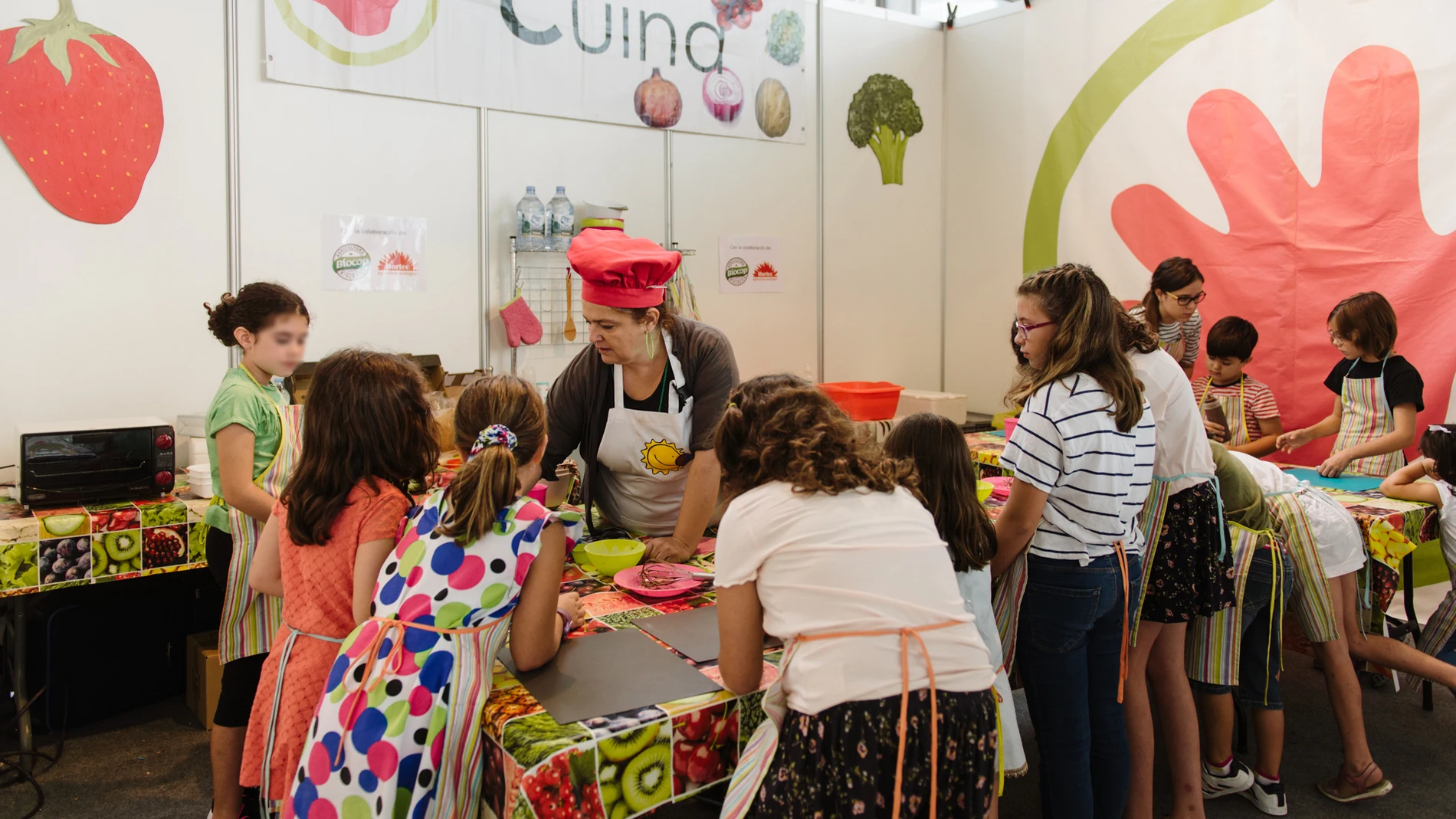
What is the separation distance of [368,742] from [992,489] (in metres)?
2.01

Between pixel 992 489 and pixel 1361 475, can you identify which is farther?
pixel 1361 475

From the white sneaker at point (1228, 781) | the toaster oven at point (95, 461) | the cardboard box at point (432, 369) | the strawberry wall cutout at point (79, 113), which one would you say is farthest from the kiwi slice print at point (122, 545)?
the white sneaker at point (1228, 781)

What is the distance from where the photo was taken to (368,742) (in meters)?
1.44

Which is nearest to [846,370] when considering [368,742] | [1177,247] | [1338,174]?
[1177,247]

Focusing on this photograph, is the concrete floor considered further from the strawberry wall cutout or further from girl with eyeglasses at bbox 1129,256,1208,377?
the strawberry wall cutout

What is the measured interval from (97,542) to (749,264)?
10.2 feet

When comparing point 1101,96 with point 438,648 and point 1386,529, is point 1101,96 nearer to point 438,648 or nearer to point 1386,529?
point 1386,529

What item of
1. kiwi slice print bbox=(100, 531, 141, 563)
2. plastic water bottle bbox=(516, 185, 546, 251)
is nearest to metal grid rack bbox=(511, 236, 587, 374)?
plastic water bottle bbox=(516, 185, 546, 251)

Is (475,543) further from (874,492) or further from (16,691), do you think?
(16,691)

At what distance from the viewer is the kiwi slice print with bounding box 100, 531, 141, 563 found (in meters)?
2.87

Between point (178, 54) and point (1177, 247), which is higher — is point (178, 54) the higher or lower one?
the higher one

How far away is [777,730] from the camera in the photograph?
147 centimetres

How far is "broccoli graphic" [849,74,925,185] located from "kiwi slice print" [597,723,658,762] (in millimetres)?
4457

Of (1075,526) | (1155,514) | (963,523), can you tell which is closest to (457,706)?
(963,523)
